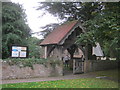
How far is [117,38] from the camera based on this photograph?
799cm

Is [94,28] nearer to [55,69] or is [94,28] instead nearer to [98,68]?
[55,69]

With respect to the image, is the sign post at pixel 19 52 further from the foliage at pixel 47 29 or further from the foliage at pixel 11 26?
the foliage at pixel 47 29

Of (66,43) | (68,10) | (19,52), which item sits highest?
(68,10)

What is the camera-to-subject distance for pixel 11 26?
15.4 m

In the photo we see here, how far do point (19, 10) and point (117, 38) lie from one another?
12756mm

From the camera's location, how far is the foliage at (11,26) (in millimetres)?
15047

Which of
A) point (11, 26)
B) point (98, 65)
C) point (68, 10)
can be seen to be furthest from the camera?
point (68, 10)

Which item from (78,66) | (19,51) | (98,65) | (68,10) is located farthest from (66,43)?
(68,10)

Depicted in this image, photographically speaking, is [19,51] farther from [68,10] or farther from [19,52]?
[68,10]

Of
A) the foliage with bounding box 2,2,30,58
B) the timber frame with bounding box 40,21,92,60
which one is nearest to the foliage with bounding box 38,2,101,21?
the timber frame with bounding box 40,21,92,60

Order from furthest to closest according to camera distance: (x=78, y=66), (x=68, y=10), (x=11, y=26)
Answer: (x=68, y=10), (x=11, y=26), (x=78, y=66)

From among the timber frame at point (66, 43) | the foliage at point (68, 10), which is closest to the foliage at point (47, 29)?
the foliage at point (68, 10)

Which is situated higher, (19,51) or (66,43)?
(66,43)

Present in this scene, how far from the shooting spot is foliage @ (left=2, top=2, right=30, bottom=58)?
15.0 meters
